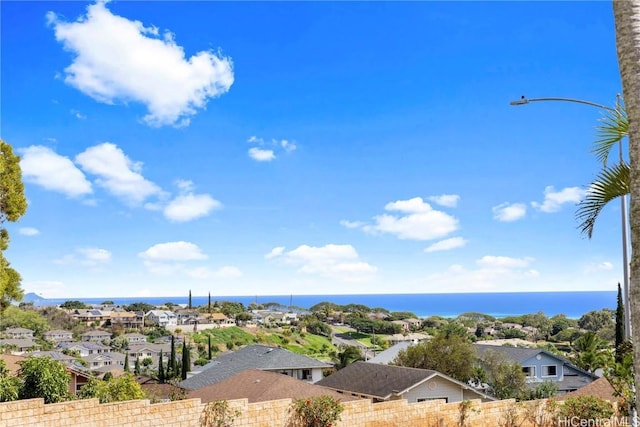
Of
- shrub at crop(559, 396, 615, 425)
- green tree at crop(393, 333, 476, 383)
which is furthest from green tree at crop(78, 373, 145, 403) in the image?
green tree at crop(393, 333, 476, 383)

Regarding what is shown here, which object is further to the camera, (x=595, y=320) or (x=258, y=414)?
(x=595, y=320)

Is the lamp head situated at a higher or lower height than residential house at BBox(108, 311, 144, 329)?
higher

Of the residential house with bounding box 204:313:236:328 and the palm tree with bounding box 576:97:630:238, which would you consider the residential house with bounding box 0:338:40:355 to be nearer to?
the residential house with bounding box 204:313:236:328

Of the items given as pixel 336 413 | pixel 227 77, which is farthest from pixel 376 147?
pixel 336 413

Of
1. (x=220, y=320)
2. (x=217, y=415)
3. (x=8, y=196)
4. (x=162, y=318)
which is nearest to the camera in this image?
(x=217, y=415)

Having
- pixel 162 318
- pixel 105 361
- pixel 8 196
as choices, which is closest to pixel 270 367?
pixel 8 196

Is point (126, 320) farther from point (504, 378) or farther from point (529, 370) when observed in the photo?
point (504, 378)
